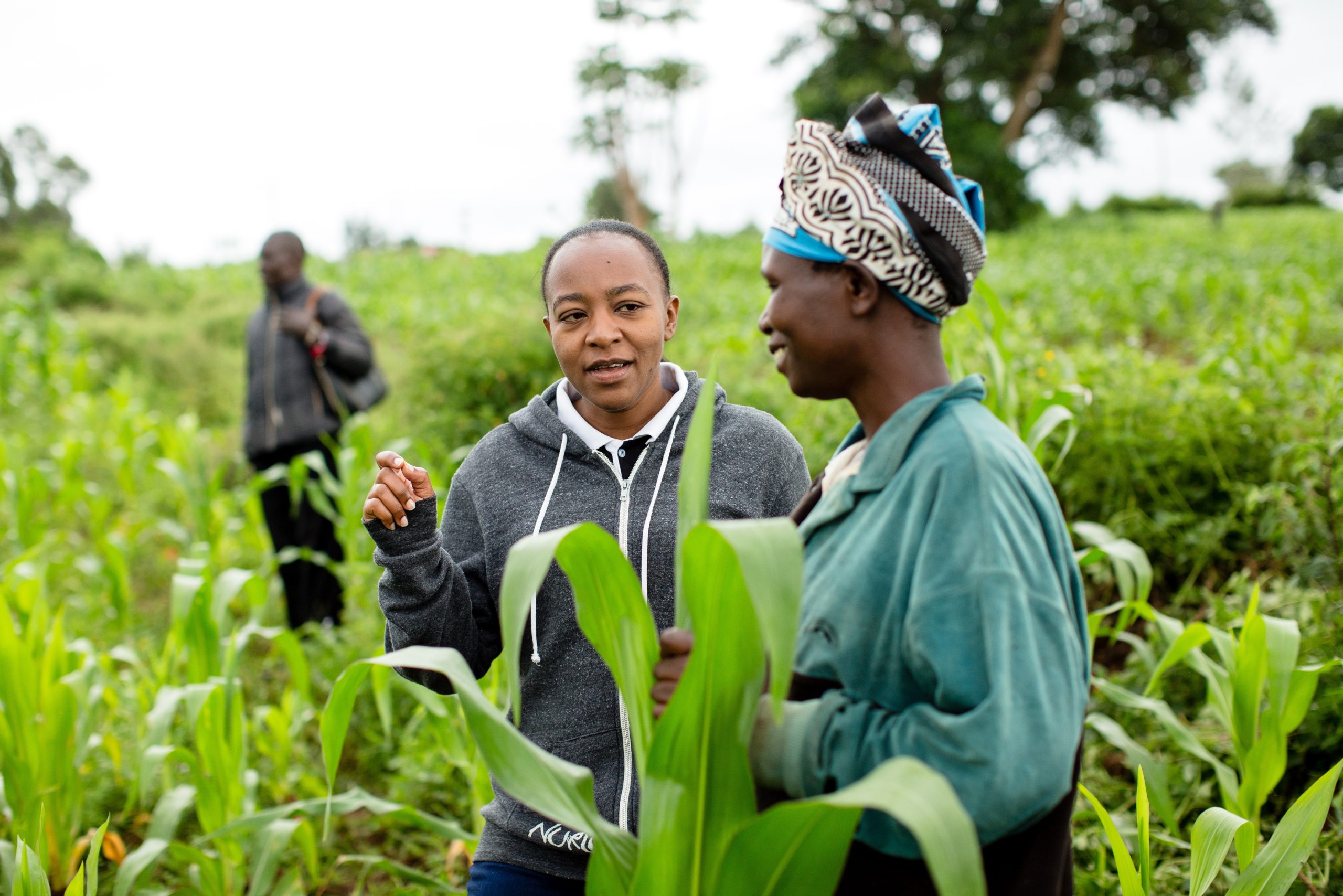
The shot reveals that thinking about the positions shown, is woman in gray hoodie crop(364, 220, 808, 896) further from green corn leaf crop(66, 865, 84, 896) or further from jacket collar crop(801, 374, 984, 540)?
green corn leaf crop(66, 865, 84, 896)

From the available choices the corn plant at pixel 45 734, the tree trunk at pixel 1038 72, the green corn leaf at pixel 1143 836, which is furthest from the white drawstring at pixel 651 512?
the tree trunk at pixel 1038 72

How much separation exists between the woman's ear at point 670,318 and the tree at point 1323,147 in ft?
115

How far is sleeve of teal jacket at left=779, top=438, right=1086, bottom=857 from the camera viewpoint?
0.88 metres

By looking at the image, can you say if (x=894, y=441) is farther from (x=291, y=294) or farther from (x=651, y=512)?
(x=291, y=294)

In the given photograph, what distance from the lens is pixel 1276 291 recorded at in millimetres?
7742

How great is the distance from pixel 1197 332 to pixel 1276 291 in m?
2.08

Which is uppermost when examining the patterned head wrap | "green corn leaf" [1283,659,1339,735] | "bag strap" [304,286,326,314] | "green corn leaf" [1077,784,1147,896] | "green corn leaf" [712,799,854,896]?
"bag strap" [304,286,326,314]

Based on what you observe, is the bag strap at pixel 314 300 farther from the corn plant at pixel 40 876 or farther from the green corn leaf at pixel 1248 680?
the green corn leaf at pixel 1248 680

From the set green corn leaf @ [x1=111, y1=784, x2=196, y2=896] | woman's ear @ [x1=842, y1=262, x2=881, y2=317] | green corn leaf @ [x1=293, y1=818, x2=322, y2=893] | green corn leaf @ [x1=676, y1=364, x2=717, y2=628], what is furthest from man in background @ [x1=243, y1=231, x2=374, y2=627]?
woman's ear @ [x1=842, y1=262, x2=881, y2=317]

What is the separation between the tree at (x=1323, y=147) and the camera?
29.2m

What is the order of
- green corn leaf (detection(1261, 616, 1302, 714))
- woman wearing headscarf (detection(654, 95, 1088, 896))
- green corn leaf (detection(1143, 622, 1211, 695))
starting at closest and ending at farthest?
woman wearing headscarf (detection(654, 95, 1088, 896)) < green corn leaf (detection(1261, 616, 1302, 714)) < green corn leaf (detection(1143, 622, 1211, 695))

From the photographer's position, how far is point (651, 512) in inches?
64.1

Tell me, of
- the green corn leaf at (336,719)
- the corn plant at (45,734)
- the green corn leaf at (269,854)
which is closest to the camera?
the green corn leaf at (336,719)

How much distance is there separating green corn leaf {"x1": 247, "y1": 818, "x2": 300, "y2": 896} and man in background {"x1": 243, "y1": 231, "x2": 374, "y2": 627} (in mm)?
2261
